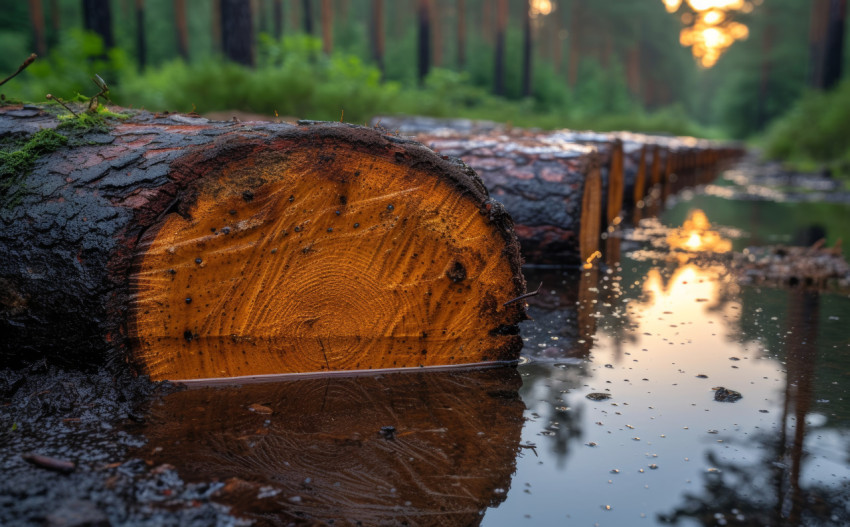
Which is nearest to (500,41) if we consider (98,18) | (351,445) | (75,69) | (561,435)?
(98,18)

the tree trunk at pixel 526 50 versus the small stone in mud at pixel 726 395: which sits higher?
the tree trunk at pixel 526 50

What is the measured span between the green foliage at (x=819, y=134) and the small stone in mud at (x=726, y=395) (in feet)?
49.2

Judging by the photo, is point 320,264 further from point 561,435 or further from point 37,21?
point 37,21

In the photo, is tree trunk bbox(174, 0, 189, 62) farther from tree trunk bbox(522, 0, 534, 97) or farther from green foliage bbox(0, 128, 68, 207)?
green foliage bbox(0, 128, 68, 207)

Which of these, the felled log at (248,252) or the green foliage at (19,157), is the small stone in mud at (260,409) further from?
the green foliage at (19,157)

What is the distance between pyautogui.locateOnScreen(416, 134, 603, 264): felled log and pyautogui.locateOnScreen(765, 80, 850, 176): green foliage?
13.1 meters

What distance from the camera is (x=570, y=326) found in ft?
11.3

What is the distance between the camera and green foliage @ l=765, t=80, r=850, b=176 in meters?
16.8

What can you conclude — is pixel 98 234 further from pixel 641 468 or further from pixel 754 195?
pixel 754 195

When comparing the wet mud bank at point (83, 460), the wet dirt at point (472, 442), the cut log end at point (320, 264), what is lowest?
the wet dirt at point (472, 442)

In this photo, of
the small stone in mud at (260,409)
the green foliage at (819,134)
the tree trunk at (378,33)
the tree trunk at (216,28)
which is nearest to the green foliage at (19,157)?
the small stone in mud at (260,409)

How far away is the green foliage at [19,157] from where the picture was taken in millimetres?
2346

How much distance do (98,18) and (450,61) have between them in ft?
97.0

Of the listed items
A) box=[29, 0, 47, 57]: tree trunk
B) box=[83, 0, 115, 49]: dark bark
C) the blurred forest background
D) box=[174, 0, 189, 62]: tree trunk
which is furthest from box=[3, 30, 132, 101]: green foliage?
box=[174, 0, 189, 62]: tree trunk
